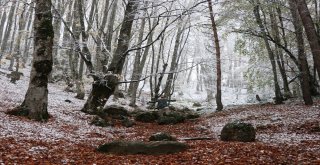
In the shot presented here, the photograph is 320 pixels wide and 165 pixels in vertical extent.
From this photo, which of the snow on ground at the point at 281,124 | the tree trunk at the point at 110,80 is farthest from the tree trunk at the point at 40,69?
the snow on ground at the point at 281,124

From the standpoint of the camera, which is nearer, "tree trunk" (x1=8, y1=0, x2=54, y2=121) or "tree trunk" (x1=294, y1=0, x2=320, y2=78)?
"tree trunk" (x1=8, y1=0, x2=54, y2=121)

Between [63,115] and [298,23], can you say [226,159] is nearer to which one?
[63,115]

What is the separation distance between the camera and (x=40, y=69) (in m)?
12.8

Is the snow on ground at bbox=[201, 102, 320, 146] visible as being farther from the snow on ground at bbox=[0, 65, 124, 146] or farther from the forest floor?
the snow on ground at bbox=[0, 65, 124, 146]

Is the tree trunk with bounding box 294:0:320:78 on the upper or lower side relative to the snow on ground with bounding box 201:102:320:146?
upper

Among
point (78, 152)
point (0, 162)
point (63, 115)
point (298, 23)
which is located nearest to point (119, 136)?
point (63, 115)

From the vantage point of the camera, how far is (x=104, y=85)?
16047 mm

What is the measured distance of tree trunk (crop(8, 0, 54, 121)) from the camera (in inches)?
490

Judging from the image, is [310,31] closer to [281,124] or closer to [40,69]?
[281,124]

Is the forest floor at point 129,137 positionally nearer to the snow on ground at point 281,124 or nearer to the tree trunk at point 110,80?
the snow on ground at point 281,124

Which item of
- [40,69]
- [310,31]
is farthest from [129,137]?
[310,31]

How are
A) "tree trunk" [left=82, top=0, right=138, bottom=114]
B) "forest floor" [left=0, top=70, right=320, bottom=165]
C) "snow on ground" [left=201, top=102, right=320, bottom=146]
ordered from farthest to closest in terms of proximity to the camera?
1. "tree trunk" [left=82, top=0, right=138, bottom=114]
2. "snow on ground" [left=201, top=102, right=320, bottom=146]
3. "forest floor" [left=0, top=70, right=320, bottom=165]

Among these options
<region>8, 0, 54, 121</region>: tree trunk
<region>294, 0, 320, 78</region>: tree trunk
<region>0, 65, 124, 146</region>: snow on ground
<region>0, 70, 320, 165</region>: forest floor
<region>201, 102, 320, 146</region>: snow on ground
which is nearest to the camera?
<region>0, 70, 320, 165</region>: forest floor

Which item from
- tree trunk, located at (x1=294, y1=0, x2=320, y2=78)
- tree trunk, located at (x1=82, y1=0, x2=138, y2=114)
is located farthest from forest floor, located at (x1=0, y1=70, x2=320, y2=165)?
tree trunk, located at (x1=294, y1=0, x2=320, y2=78)
